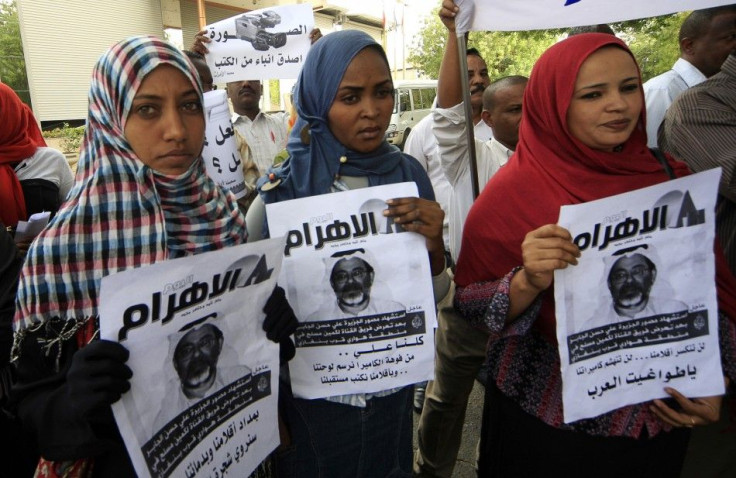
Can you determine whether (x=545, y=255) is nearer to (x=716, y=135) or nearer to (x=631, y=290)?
(x=631, y=290)

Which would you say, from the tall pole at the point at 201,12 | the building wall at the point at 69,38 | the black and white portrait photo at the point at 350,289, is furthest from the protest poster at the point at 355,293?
the tall pole at the point at 201,12

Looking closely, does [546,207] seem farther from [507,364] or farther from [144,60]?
[144,60]

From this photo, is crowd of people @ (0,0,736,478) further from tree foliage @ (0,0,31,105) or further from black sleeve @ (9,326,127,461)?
tree foliage @ (0,0,31,105)

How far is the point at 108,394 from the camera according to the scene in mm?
973

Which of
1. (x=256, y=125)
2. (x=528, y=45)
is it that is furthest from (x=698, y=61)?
(x=528, y=45)

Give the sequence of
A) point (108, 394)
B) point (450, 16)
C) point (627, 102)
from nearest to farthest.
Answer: point (108, 394)
point (627, 102)
point (450, 16)

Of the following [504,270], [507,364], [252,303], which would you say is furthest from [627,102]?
[252,303]

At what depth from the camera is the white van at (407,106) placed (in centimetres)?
1417

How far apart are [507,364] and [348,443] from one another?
548 millimetres

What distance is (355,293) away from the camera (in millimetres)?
1445

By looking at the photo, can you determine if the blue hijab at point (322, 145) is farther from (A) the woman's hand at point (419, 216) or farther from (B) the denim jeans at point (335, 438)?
(B) the denim jeans at point (335, 438)

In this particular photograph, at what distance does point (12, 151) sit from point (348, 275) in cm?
231

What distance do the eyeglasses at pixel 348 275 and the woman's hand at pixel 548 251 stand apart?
0.44 metres

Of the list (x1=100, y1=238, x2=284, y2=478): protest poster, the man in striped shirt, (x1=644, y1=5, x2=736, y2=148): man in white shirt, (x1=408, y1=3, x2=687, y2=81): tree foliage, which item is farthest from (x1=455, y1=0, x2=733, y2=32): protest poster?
(x1=408, y1=3, x2=687, y2=81): tree foliage
